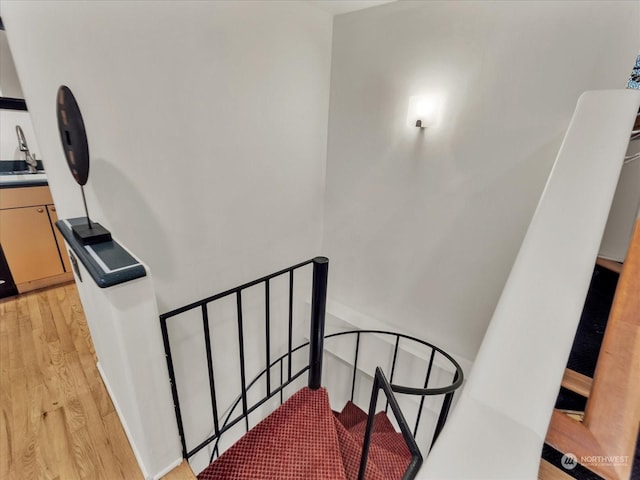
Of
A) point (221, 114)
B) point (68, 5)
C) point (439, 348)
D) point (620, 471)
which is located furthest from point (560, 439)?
point (68, 5)

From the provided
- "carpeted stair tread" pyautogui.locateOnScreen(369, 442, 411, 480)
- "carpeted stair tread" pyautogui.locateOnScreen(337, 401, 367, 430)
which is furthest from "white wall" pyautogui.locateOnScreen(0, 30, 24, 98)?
"carpeted stair tread" pyautogui.locateOnScreen(337, 401, 367, 430)

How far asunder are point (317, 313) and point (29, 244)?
2.81 metres

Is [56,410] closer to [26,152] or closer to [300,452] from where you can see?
[300,452]

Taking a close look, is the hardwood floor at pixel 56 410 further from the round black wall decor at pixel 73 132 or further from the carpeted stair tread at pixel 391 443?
the carpeted stair tread at pixel 391 443

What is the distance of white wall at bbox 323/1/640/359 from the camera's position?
1.44 metres

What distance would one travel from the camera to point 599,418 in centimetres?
80

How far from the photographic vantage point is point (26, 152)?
300 cm

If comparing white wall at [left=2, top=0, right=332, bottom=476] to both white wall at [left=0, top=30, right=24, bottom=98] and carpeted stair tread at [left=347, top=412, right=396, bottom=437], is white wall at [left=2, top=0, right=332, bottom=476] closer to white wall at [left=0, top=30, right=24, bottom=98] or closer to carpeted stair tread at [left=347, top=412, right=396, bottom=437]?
carpeted stair tread at [left=347, top=412, right=396, bottom=437]

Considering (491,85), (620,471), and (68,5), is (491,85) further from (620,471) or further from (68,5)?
(68,5)

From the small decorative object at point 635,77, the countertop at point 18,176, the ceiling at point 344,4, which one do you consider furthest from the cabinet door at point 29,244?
the small decorative object at point 635,77

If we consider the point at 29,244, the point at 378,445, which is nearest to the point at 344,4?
the point at 378,445

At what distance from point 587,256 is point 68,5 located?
2168 millimetres

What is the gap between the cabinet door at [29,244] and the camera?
2.41 meters

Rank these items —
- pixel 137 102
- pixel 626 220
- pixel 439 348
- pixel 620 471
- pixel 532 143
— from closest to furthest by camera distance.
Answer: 1. pixel 620 471
2. pixel 626 220
3. pixel 137 102
4. pixel 532 143
5. pixel 439 348
